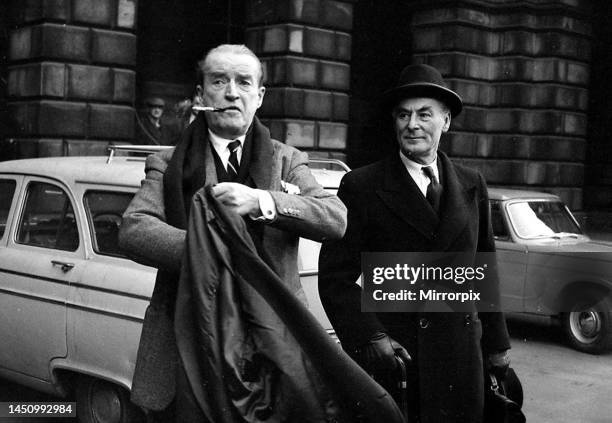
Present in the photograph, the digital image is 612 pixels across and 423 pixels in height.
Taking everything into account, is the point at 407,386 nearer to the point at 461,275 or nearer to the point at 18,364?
the point at 461,275

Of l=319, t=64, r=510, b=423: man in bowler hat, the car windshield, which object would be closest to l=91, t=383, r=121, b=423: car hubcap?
l=319, t=64, r=510, b=423: man in bowler hat

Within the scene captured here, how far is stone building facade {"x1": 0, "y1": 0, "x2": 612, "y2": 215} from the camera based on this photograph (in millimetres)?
11094

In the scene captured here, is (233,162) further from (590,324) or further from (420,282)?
(590,324)

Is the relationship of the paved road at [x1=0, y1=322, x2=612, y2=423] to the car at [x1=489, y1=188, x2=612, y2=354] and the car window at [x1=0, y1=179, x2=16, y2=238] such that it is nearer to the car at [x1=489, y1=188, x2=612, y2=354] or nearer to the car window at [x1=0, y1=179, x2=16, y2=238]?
the car at [x1=489, y1=188, x2=612, y2=354]

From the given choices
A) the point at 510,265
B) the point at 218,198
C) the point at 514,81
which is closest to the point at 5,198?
the point at 218,198

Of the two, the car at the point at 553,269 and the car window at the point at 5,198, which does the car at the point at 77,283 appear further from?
the car at the point at 553,269

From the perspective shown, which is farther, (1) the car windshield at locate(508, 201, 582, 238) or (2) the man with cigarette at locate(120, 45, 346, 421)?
(1) the car windshield at locate(508, 201, 582, 238)

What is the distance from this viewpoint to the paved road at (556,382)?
5.91 meters

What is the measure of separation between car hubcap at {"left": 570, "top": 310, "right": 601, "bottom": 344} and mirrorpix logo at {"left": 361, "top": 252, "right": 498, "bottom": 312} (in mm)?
5455

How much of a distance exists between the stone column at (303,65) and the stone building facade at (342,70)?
23 millimetres

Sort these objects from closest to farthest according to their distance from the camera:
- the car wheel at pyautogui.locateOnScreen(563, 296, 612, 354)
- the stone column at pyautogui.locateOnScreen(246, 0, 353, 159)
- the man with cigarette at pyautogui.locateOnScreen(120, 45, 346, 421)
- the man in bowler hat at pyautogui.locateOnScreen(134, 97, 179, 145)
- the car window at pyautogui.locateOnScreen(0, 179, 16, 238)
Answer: the man with cigarette at pyautogui.locateOnScreen(120, 45, 346, 421) → the car window at pyautogui.locateOnScreen(0, 179, 16, 238) → the car wheel at pyautogui.locateOnScreen(563, 296, 612, 354) → the man in bowler hat at pyautogui.locateOnScreen(134, 97, 179, 145) → the stone column at pyautogui.locateOnScreen(246, 0, 353, 159)

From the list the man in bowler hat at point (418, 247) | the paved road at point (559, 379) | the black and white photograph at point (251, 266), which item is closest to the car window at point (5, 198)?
the black and white photograph at point (251, 266)

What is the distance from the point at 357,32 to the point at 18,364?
41.5 feet

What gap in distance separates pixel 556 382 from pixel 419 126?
4430 millimetres
